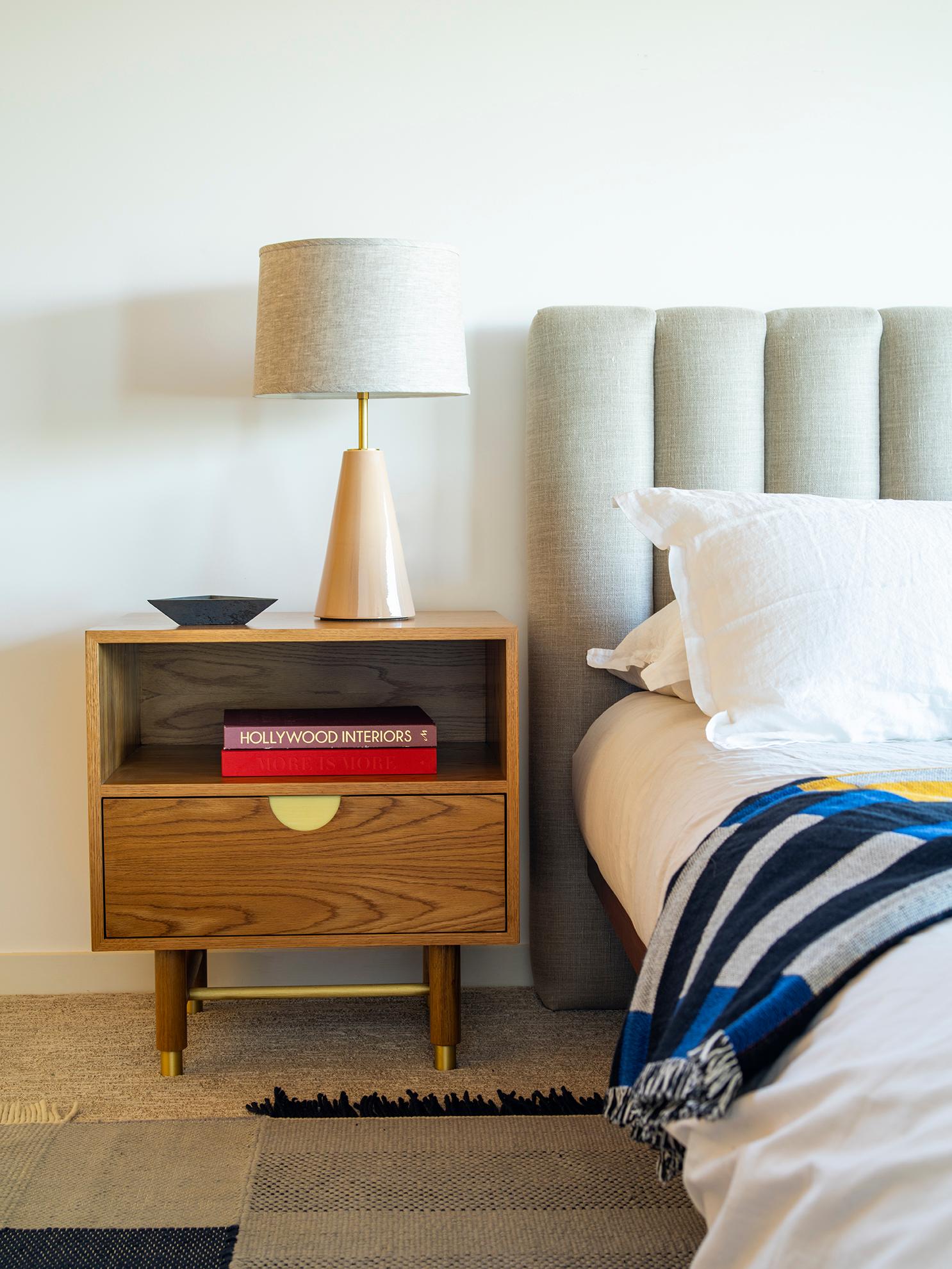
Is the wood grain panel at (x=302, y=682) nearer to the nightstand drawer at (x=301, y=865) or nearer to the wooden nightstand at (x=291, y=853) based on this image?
the wooden nightstand at (x=291, y=853)

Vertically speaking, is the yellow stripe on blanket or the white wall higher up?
the white wall

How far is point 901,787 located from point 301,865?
858 mm

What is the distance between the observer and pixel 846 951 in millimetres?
710

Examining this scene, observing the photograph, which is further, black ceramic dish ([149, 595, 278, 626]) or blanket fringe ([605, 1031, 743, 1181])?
black ceramic dish ([149, 595, 278, 626])

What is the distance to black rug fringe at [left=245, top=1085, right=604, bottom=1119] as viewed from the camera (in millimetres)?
1454

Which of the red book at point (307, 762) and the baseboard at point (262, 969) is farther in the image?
the baseboard at point (262, 969)

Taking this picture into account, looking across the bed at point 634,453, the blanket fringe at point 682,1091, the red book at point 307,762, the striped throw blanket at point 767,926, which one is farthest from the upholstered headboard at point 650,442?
the blanket fringe at point 682,1091

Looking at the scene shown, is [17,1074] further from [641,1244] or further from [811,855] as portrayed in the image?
[811,855]

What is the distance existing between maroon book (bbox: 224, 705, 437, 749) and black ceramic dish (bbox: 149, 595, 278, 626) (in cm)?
15

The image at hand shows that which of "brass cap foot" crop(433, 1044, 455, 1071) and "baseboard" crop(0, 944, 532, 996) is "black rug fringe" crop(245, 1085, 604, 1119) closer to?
"brass cap foot" crop(433, 1044, 455, 1071)

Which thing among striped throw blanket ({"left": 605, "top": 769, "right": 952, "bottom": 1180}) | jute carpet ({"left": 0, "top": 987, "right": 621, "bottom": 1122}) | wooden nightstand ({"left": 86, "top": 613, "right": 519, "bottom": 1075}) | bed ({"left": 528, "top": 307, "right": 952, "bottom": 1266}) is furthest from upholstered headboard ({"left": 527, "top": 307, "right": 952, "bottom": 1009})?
striped throw blanket ({"left": 605, "top": 769, "right": 952, "bottom": 1180})

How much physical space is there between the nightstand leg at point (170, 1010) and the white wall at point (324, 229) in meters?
0.33

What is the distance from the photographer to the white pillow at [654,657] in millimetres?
1512

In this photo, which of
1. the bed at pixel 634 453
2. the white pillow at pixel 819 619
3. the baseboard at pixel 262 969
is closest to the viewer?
the white pillow at pixel 819 619
